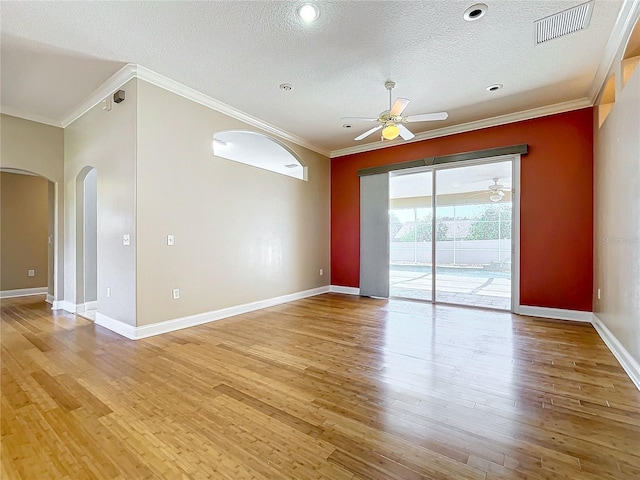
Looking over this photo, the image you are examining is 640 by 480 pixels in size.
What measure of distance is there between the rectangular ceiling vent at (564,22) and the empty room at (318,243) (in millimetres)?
21

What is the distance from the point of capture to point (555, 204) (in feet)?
14.1

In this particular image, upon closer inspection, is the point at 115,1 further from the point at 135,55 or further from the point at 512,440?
the point at 512,440

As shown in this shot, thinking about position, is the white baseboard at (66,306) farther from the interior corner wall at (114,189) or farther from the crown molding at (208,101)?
the crown molding at (208,101)

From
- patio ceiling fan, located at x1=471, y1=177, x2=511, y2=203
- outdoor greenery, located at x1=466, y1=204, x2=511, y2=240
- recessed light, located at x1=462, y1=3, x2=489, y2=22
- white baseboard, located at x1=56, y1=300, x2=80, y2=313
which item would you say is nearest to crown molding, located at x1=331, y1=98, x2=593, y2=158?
patio ceiling fan, located at x1=471, y1=177, x2=511, y2=203

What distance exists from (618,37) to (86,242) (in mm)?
7104

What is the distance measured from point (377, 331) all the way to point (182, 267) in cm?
262

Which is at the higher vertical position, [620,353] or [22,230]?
[22,230]

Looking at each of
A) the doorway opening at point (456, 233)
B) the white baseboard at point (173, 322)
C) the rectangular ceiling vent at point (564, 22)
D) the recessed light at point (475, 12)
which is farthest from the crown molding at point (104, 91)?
the doorway opening at point (456, 233)

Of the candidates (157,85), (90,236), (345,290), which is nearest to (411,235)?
(345,290)

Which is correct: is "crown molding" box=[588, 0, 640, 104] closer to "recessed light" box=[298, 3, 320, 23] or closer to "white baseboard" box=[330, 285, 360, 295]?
"recessed light" box=[298, 3, 320, 23]

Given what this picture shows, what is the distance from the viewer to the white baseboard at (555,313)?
411cm

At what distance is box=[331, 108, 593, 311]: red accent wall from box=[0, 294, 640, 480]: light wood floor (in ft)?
2.82

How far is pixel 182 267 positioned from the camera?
12.6 ft

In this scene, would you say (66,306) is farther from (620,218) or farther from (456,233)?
(620,218)
